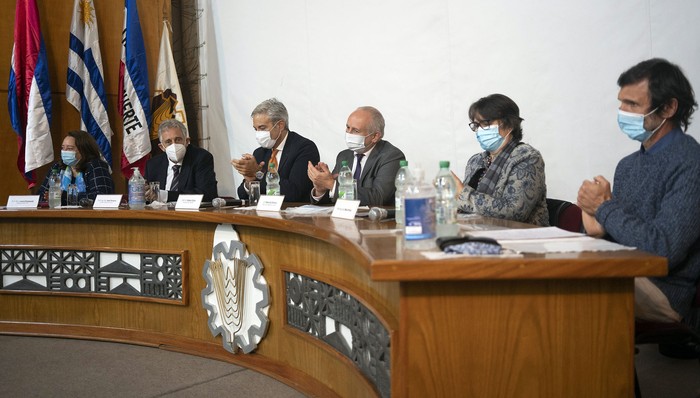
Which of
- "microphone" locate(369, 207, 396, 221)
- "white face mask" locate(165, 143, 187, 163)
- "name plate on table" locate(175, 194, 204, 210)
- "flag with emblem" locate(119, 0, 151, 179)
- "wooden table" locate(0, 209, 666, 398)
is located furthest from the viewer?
"flag with emblem" locate(119, 0, 151, 179)

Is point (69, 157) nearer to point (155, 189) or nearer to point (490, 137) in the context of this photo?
point (155, 189)

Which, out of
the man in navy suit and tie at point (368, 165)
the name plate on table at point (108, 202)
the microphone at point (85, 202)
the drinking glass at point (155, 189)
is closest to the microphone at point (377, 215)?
the man in navy suit and tie at point (368, 165)

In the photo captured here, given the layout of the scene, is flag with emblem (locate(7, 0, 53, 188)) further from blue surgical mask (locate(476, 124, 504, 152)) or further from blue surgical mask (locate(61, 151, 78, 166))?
blue surgical mask (locate(476, 124, 504, 152))

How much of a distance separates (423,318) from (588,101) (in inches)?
95.8

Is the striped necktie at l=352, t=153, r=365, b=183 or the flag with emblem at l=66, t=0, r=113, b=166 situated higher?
the flag with emblem at l=66, t=0, r=113, b=166

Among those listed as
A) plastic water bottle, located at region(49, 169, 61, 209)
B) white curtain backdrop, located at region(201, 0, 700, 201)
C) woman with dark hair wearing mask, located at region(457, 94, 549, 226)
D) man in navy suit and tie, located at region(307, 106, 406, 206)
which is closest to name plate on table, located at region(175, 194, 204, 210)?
man in navy suit and tie, located at region(307, 106, 406, 206)

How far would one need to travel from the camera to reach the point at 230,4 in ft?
16.2

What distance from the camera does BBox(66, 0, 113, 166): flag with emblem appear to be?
182 inches

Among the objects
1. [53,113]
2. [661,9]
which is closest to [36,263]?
[53,113]

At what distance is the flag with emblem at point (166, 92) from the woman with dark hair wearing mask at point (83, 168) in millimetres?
982

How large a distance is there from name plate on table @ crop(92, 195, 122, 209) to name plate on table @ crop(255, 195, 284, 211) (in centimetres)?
89

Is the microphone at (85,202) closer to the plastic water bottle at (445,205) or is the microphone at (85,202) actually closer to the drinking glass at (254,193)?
the drinking glass at (254,193)

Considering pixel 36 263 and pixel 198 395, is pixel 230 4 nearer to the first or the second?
pixel 36 263

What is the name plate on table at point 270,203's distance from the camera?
274 centimetres
